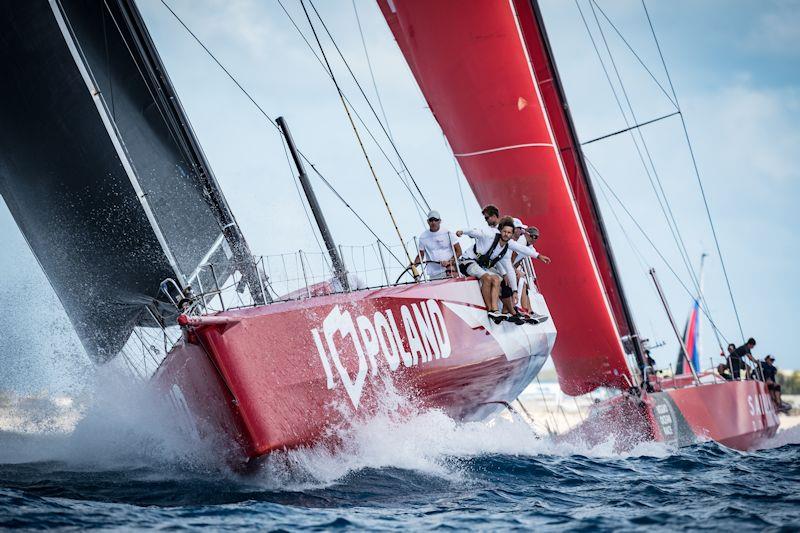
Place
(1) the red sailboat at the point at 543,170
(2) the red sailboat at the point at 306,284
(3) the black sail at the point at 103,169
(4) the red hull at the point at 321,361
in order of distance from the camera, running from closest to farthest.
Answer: (4) the red hull at the point at 321,361 → (2) the red sailboat at the point at 306,284 → (3) the black sail at the point at 103,169 → (1) the red sailboat at the point at 543,170

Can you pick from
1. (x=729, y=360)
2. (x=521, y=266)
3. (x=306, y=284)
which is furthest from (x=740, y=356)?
(x=306, y=284)

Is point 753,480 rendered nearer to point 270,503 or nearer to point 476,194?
point 270,503

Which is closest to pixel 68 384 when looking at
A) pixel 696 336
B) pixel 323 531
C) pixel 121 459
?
pixel 121 459

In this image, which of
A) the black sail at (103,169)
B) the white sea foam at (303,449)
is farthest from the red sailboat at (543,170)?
the black sail at (103,169)

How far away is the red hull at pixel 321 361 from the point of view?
14.7 feet

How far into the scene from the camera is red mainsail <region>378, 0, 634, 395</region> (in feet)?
27.6

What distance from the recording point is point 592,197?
30.6 ft

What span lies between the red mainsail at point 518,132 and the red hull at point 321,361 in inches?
111

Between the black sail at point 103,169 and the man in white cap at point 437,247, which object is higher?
the black sail at point 103,169

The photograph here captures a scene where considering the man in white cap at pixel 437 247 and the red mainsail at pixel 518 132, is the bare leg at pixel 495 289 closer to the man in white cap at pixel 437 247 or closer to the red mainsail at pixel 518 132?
the man in white cap at pixel 437 247

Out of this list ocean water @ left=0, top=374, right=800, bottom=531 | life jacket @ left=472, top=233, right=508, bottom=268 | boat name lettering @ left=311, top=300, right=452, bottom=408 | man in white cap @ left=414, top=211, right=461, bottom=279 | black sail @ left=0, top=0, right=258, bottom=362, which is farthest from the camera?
man in white cap @ left=414, top=211, right=461, bottom=279

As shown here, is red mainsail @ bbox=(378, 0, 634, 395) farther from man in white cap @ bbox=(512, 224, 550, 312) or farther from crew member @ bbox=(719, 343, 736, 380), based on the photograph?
crew member @ bbox=(719, 343, 736, 380)

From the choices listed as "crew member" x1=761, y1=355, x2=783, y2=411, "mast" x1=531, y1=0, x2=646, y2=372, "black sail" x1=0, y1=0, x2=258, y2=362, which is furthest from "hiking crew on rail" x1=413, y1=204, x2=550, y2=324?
"crew member" x1=761, y1=355, x2=783, y2=411

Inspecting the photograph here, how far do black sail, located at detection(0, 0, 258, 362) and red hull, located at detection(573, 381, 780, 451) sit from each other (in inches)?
161
